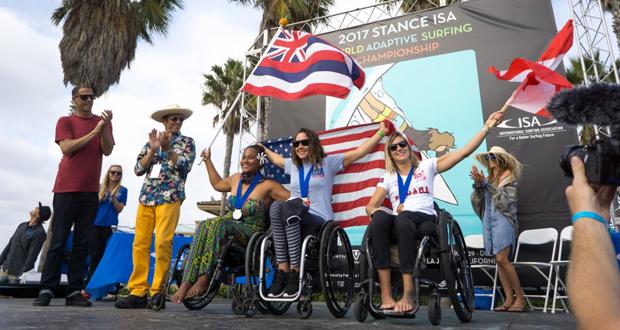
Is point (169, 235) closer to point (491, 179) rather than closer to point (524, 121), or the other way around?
point (491, 179)

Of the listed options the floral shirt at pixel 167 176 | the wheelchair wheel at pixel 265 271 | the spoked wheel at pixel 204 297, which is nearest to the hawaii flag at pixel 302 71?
the floral shirt at pixel 167 176

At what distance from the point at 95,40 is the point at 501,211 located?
8.45m

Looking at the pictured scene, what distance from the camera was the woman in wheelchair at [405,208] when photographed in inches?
105

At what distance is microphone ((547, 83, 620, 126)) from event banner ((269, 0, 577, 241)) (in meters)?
4.67

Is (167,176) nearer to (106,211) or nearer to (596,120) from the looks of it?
(106,211)

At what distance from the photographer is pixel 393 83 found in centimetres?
634

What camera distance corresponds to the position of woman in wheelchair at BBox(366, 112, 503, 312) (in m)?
2.67

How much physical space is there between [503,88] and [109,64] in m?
7.60

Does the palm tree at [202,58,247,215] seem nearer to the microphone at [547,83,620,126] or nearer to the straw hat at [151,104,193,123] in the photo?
the straw hat at [151,104,193,123]

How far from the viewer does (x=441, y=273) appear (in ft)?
9.08

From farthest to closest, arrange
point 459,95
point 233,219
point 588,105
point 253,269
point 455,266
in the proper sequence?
1. point 459,95
2. point 233,219
3. point 253,269
4. point 455,266
5. point 588,105

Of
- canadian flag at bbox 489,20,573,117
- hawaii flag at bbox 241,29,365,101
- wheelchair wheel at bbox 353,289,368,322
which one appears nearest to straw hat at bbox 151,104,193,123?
hawaii flag at bbox 241,29,365,101

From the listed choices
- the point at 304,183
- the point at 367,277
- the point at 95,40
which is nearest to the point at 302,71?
the point at 304,183

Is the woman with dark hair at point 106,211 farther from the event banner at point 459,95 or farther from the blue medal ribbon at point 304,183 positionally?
the blue medal ribbon at point 304,183
